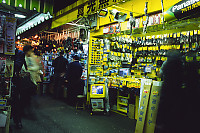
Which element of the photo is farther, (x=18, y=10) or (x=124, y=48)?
(x=18, y=10)

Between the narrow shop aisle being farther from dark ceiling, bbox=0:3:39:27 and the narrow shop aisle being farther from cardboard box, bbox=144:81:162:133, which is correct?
dark ceiling, bbox=0:3:39:27

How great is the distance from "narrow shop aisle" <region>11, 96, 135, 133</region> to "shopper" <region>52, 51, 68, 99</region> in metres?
2.21

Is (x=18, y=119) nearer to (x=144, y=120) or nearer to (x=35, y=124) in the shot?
(x=35, y=124)

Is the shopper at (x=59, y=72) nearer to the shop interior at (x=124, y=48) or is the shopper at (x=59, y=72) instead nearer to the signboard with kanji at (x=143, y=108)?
the shop interior at (x=124, y=48)

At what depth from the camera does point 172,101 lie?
2.41 meters

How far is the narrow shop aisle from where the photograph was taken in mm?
4504

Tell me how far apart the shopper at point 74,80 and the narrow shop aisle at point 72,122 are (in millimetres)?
1054

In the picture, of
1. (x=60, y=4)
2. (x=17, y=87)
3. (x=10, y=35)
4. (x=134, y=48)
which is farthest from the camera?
(x=134, y=48)

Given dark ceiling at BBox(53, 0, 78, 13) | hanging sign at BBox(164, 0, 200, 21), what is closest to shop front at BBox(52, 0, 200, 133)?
Result: hanging sign at BBox(164, 0, 200, 21)

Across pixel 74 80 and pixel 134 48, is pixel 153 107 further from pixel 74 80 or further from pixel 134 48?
pixel 134 48

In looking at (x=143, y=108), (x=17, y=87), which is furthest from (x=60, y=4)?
(x=143, y=108)

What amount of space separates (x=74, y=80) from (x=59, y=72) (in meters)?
1.14

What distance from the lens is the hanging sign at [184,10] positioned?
3.08 meters

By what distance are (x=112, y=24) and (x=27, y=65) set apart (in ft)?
11.5
